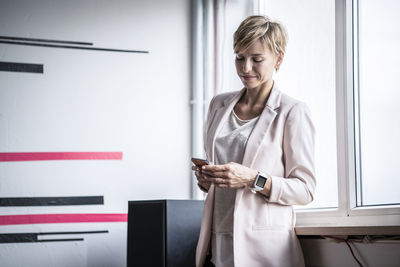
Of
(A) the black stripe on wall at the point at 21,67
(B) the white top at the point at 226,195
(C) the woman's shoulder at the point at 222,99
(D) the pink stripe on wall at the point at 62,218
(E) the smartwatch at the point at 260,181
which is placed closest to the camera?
(E) the smartwatch at the point at 260,181

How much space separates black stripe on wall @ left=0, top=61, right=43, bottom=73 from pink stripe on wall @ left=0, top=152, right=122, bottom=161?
53cm

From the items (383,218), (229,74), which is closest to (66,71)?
(229,74)

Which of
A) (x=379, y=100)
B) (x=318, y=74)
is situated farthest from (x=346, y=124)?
(x=318, y=74)

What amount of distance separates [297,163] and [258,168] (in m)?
0.14

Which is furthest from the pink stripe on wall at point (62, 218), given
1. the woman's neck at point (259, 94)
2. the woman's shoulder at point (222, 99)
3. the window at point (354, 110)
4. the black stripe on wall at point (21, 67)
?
the woman's neck at point (259, 94)

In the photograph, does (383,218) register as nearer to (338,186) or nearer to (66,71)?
(338,186)

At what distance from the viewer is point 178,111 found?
3.53 m

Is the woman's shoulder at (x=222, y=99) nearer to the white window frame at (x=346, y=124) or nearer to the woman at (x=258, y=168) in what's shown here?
the woman at (x=258, y=168)

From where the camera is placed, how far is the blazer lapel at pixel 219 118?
209 cm

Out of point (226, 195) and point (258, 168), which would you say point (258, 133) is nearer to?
point (258, 168)

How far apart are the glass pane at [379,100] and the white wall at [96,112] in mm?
1462

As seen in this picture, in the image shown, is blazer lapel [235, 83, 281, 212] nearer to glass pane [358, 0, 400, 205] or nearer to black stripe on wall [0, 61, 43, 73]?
glass pane [358, 0, 400, 205]

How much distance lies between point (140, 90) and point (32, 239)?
1.16 meters

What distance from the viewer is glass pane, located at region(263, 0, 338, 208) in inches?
101
